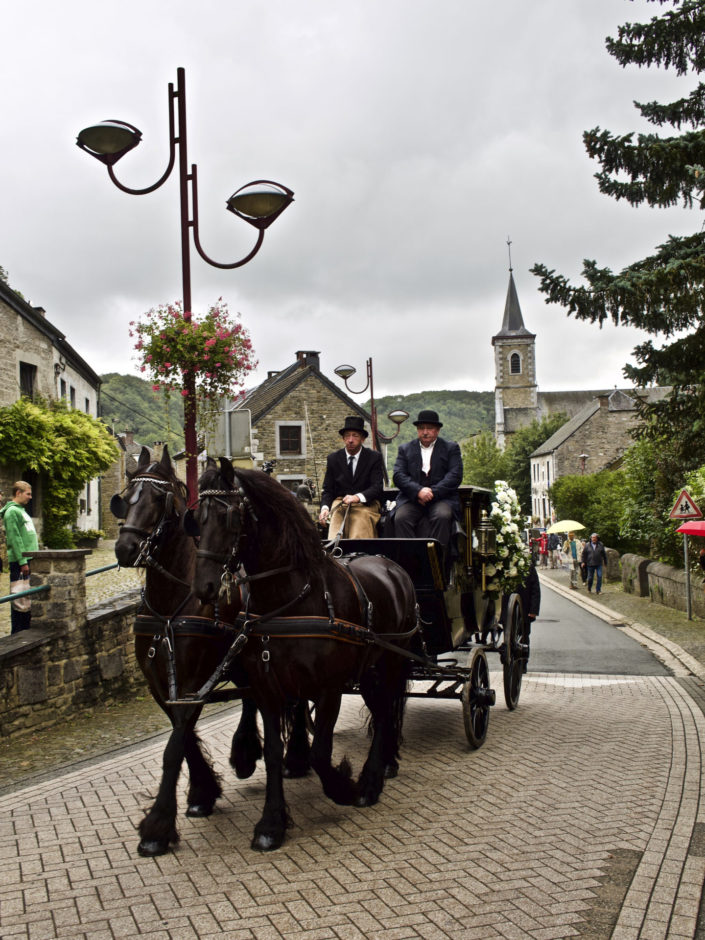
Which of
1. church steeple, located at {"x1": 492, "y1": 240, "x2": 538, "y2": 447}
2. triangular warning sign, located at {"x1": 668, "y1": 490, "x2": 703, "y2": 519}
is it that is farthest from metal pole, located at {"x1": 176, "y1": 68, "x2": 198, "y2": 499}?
church steeple, located at {"x1": 492, "y1": 240, "x2": 538, "y2": 447}

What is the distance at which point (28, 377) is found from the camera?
2684cm

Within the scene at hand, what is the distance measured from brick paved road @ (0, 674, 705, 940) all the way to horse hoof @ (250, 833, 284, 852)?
93mm

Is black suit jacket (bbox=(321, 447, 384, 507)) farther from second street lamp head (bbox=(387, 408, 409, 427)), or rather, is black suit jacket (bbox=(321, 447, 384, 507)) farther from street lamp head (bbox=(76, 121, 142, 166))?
second street lamp head (bbox=(387, 408, 409, 427))

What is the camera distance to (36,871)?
4547 millimetres

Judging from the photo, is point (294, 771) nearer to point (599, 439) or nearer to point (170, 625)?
point (170, 625)

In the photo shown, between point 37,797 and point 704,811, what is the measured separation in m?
4.74

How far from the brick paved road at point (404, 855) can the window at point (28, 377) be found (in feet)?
71.7

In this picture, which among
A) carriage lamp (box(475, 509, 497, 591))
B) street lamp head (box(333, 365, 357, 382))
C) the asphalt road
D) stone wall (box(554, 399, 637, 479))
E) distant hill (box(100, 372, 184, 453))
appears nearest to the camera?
carriage lamp (box(475, 509, 497, 591))

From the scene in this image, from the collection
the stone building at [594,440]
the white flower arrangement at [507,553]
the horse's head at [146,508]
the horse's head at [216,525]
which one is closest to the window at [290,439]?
the white flower arrangement at [507,553]

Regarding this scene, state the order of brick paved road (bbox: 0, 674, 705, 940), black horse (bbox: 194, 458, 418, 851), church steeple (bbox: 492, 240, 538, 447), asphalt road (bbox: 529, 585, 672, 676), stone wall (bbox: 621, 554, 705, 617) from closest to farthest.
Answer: brick paved road (bbox: 0, 674, 705, 940) < black horse (bbox: 194, 458, 418, 851) < asphalt road (bbox: 529, 585, 672, 676) < stone wall (bbox: 621, 554, 705, 617) < church steeple (bbox: 492, 240, 538, 447)

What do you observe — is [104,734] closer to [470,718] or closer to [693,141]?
[470,718]

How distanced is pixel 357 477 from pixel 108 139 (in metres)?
4.18

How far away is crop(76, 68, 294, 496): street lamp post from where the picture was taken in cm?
808

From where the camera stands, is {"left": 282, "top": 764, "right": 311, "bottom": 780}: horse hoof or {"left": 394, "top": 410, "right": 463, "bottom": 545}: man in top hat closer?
{"left": 282, "top": 764, "right": 311, "bottom": 780}: horse hoof
